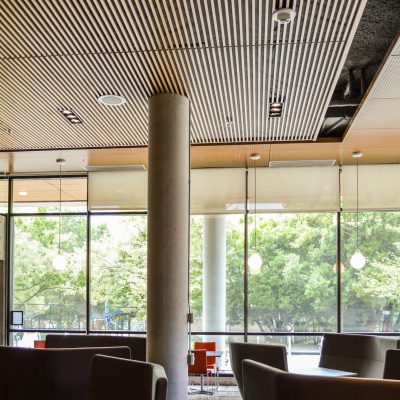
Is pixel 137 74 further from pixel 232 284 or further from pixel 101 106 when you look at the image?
pixel 232 284

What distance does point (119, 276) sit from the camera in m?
10.3

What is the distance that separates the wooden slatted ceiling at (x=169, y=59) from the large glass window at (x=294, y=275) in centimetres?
317

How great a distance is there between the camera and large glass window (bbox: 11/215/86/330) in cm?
1032

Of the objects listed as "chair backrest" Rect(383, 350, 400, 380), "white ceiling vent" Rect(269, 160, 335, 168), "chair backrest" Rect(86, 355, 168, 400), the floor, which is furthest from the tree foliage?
"chair backrest" Rect(86, 355, 168, 400)

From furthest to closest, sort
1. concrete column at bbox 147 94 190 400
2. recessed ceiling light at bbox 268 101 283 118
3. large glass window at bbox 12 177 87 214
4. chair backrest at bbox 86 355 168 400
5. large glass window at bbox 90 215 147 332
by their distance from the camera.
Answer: large glass window at bbox 12 177 87 214
large glass window at bbox 90 215 147 332
recessed ceiling light at bbox 268 101 283 118
concrete column at bbox 147 94 190 400
chair backrest at bbox 86 355 168 400

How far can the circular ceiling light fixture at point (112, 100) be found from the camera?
5.93 metres

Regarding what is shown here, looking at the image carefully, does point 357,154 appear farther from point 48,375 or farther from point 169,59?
point 48,375

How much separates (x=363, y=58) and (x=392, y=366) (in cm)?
323

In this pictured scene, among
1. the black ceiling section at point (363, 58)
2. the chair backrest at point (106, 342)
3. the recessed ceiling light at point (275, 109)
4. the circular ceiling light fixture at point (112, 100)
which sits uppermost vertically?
the black ceiling section at point (363, 58)

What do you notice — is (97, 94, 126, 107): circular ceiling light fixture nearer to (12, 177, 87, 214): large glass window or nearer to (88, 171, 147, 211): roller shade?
(88, 171, 147, 211): roller shade

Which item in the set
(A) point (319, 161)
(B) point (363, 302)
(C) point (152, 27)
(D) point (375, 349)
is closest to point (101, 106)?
(C) point (152, 27)

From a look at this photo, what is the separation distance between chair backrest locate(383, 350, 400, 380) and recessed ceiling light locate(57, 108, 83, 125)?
403cm

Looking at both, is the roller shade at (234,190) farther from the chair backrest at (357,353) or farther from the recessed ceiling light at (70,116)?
the chair backrest at (357,353)

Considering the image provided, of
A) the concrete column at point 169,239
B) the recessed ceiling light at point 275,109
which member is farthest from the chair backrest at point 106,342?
the recessed ceiling light at point 275,109
